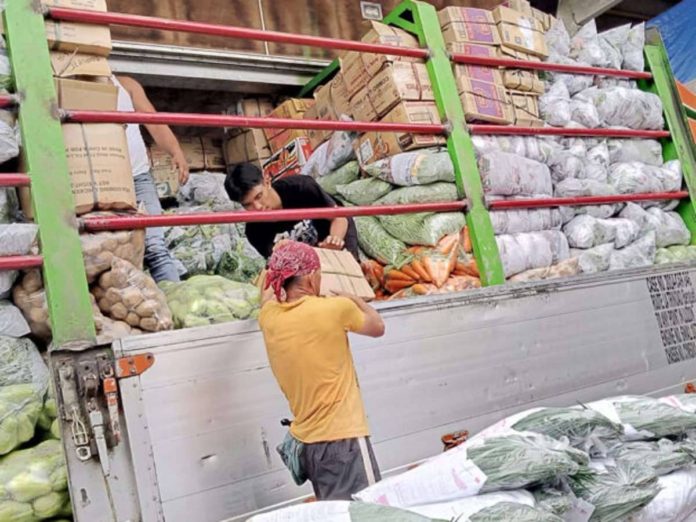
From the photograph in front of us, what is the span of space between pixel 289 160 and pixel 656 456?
3416mm

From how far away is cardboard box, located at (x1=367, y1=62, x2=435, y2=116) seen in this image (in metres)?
3.96

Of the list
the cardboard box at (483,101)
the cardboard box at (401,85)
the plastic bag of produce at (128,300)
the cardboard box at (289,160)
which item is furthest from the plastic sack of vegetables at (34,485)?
the cardboard box at (289,160)

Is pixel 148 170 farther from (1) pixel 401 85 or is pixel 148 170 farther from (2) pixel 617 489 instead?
(2) pixel 617 489

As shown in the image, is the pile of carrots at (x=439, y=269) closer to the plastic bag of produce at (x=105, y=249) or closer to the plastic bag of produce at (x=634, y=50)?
the plastic bag of produce at (x=105, y=249)

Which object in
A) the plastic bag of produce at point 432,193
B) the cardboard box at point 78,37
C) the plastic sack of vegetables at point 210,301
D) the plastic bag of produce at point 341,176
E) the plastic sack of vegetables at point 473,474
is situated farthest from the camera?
the plastic bag of produce at point 341,176

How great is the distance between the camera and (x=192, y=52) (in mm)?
5957

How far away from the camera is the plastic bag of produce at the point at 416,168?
3.69 m

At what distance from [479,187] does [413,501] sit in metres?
1.91

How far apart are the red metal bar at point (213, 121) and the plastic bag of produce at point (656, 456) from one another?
1.73 m

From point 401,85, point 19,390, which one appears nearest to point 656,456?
point 19,390

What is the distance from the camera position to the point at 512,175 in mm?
3881

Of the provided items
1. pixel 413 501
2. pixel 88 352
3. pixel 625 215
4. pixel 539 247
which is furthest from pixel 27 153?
pixel 625 215

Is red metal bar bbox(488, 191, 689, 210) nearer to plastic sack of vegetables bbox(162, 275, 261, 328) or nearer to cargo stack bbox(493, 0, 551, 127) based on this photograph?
cargo stack bbox(493, 0, 551, 127)

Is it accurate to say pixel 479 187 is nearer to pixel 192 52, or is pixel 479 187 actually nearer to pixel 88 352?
pixel 88 352
